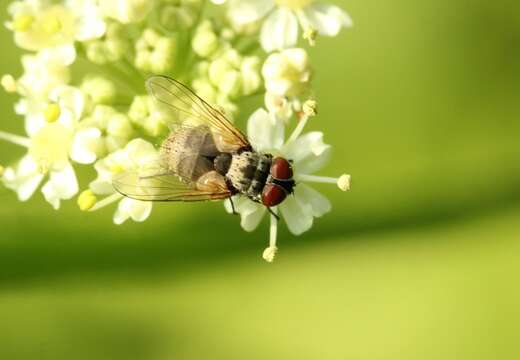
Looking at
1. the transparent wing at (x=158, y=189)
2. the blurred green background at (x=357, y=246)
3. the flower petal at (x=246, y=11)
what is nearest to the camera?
the transparent wing at (x=158, y=189)

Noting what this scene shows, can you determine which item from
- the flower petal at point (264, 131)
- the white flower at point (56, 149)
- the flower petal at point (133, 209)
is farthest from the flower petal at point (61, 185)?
the flower petal at point (264, 131)

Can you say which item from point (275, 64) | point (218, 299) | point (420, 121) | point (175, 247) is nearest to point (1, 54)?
point (175, 247)

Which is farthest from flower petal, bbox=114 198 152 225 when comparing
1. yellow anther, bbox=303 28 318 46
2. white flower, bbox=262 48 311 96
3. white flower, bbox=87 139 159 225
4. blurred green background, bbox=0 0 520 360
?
blurred green background, bbox=0 0 520 360

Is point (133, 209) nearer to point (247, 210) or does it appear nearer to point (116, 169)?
point (116, 169)

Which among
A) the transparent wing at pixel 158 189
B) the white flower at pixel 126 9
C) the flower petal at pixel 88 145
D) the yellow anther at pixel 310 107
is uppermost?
the white flower at pixel 126 9

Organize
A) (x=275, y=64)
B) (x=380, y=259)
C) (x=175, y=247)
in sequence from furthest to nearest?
1. (x=380, y=259)
2. (x=175, y=247)
3. (x=275, y=64)

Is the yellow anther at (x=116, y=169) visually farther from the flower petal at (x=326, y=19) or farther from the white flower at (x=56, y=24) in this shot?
the flower petal at (x=326, y=19)

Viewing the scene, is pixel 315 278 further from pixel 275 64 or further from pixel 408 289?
pixel 275 64
